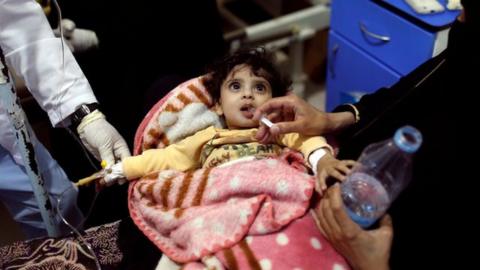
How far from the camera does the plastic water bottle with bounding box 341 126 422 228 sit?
Answer: 0.90 m

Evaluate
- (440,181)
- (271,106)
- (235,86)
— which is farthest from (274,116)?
(440,181)

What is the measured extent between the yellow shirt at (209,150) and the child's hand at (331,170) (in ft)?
0.33

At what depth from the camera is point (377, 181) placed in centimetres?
92

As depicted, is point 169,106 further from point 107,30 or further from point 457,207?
point 457,207

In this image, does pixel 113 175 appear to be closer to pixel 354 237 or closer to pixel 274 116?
pixel 274 116

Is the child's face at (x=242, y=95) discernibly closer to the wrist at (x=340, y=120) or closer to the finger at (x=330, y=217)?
the wrist at (x=340, y=120)

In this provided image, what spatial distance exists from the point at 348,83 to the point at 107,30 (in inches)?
42.2

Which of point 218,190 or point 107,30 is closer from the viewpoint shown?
point 218,190

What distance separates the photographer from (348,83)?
2205 mm

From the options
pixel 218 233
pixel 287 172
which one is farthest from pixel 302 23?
pixel 218 233

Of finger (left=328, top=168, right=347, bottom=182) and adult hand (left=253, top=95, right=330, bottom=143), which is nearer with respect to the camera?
finger (left=328, top=168, right=347, bottom=182)

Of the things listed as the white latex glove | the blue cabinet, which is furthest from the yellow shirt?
the blue cabinet

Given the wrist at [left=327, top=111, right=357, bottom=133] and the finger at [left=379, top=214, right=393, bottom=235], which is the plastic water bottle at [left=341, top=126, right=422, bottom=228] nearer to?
the finger at [left=379, top=214, right=393, bottom=235]

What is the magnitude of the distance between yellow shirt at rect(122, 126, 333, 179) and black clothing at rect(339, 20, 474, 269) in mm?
323
